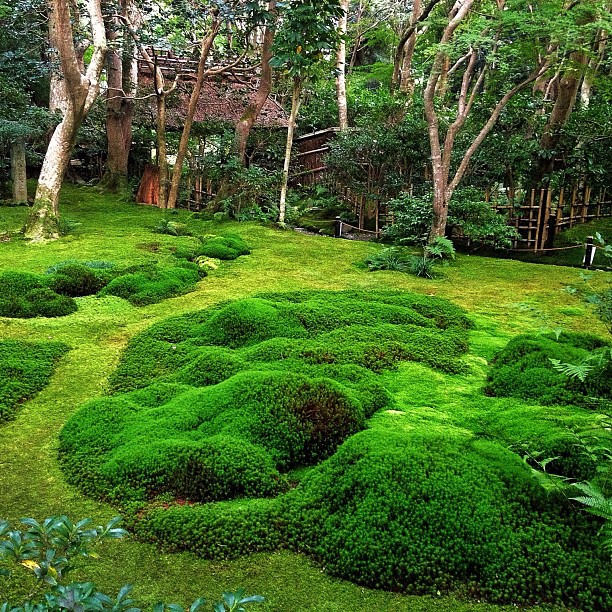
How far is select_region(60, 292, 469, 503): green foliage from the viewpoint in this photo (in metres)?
3.29

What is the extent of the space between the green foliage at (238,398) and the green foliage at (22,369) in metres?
0.58

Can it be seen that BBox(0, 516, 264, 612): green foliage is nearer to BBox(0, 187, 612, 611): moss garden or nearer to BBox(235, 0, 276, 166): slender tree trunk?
BBox(0, 187, 612, 611): moss garden

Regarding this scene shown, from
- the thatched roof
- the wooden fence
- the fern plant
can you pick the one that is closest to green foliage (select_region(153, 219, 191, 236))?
the thatched roof

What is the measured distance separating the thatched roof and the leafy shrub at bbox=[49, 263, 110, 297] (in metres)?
9.37

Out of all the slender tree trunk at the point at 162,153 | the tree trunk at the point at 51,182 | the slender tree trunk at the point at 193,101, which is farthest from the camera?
the slender tree trunk at the point at 162,153

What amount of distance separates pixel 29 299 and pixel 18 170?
8343mm

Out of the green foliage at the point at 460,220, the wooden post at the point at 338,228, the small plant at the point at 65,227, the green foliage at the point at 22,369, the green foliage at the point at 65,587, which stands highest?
the green foliage at the point at 460,220

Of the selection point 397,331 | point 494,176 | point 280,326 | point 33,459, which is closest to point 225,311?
point 280,326

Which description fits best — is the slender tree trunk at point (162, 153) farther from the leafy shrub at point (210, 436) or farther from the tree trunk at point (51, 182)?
the leafy shrub at point (210, 436)

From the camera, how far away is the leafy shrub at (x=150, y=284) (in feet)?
23.6

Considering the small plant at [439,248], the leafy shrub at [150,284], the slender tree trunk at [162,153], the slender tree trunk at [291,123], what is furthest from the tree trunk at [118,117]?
the small plant at [439,248]

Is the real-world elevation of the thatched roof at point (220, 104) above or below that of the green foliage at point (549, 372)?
above

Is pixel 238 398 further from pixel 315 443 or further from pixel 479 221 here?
pixel 479 221

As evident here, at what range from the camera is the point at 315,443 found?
3.60m
